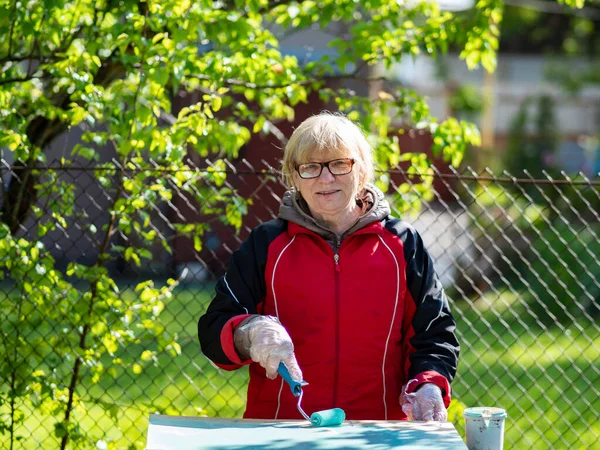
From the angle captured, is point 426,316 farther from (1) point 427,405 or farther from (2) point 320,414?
(2) point 320,414

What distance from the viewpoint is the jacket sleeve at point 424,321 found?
105 inches

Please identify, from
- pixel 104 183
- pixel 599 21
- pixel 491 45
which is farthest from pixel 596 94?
pixel 104 183

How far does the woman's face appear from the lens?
264cm

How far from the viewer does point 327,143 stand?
262 centimetres

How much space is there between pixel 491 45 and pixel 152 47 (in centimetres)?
203

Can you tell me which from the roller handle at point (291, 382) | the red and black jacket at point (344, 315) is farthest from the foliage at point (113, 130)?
the roller handle at point (291, 382)

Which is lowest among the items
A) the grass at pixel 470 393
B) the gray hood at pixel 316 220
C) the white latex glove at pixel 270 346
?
the grass at pixel 470 393

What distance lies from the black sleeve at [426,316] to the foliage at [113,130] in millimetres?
1466

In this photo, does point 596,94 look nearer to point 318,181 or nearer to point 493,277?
point 493,277

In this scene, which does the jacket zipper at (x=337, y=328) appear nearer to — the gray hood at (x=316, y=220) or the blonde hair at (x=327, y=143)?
the gray hood at (x=316, y=220)

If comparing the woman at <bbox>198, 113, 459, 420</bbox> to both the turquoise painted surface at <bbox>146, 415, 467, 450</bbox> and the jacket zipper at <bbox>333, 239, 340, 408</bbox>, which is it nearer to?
the jacket zipper at <bbox>333, 239, 340, 408</bbox>

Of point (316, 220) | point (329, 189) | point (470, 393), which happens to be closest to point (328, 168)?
point (329, 189)

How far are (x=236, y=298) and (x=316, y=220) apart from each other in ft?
1.07

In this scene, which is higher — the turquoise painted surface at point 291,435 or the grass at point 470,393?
the turquoise painted surface at point 291,435
